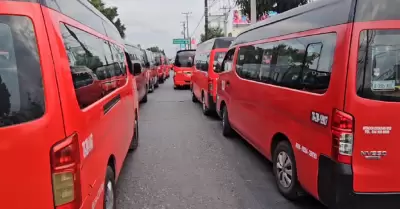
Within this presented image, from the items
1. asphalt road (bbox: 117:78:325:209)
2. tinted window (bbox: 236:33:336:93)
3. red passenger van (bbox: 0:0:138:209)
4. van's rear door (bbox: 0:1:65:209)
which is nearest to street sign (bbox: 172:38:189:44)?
asphalt road (bbox: 117:78:325:209)

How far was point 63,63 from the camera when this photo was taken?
230 centimetres

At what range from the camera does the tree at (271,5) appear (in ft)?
43.1

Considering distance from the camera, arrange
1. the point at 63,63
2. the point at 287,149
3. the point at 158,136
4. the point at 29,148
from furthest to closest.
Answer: the point at 158,136
the point at 287,149
the point at 63,63
the point at 29,148

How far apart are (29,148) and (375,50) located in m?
2.75

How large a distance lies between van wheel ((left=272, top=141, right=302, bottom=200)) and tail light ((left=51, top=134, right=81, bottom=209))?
2.67 meters

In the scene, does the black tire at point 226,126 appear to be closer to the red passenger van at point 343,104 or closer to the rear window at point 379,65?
the red passenger van at point 343,104

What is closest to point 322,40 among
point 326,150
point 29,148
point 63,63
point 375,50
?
point 375,50

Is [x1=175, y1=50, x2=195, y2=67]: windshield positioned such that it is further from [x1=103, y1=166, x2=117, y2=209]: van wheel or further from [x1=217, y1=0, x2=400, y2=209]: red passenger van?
[x1=103, y1=166, x2=117, y2=209]: van wheel

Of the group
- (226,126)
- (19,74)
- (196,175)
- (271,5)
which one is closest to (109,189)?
(19,74)

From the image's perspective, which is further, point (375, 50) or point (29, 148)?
point (375, 50)

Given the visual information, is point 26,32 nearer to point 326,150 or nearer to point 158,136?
point 326,150

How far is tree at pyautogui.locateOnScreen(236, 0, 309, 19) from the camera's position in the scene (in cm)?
1315

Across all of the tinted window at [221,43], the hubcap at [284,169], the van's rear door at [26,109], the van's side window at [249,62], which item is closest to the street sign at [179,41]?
the tinted window at [221,43]

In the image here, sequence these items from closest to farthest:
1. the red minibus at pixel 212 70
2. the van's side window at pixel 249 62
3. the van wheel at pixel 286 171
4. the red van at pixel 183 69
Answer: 1. the van wheel at pixel 286 171
2. the van's side window at pixel 249 62
3. the red minibus at pixel 212 70
4. the red van at pixel 183 69
